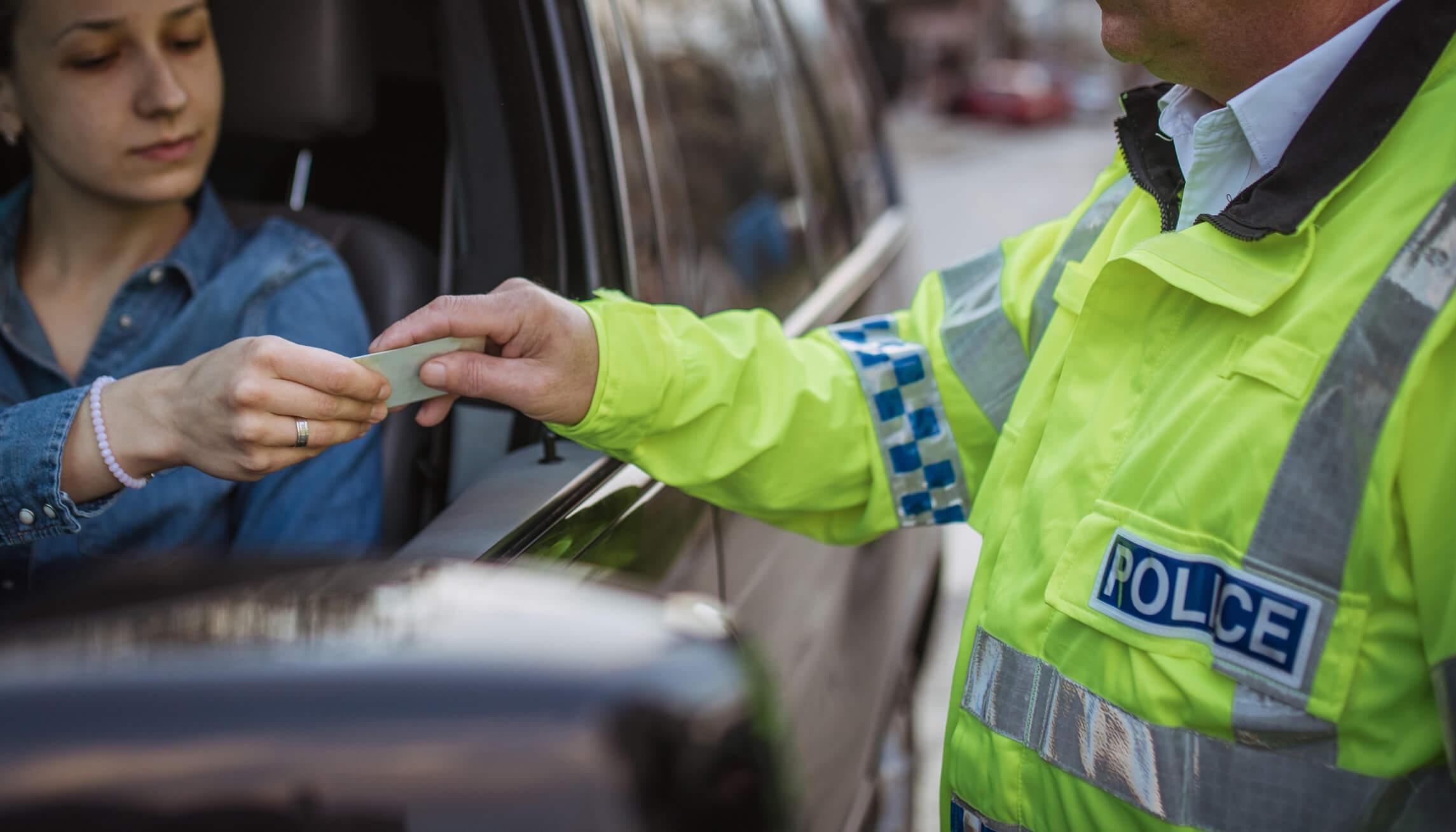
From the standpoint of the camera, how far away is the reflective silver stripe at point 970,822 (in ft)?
3.78

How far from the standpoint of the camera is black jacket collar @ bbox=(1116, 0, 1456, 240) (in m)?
1.00

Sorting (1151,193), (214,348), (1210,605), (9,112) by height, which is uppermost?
(9,112)

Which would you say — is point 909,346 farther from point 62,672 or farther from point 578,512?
point 62,672

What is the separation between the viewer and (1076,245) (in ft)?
4.47

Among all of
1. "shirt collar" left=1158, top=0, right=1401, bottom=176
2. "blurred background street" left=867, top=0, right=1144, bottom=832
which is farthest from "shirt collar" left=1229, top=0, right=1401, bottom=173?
"blurred background street" left=867, top=0, right=1144, bottom=832

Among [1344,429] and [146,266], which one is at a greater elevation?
[146,266]

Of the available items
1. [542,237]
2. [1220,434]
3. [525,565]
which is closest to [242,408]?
[525,565]

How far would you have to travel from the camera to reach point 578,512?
1.30 meters

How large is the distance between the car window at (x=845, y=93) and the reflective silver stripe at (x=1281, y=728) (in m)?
1.97

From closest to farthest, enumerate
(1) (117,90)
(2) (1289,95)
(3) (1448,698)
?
(3) (1448,698), (2) (1289,95), (1) (117,90)

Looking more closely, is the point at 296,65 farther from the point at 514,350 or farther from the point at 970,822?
the point at 970,822

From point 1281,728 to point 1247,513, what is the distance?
18 cm

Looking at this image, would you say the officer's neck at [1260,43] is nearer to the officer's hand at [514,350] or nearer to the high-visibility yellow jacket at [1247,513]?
the high-visibility yellow jacket at [1247,513]

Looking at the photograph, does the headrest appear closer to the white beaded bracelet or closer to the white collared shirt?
the white beaded bracelet
